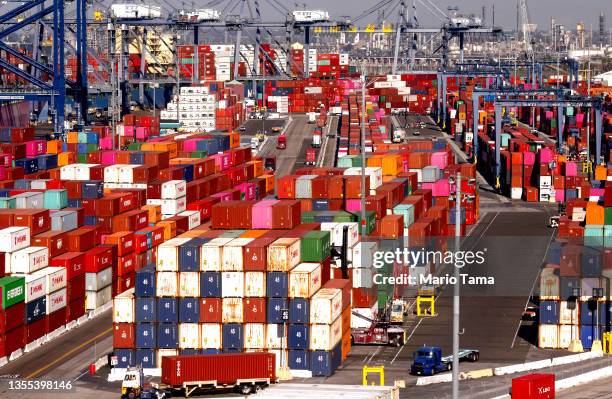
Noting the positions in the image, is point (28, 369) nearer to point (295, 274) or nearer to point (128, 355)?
point (128, 355)

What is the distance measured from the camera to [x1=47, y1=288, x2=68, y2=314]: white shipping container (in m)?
58.1

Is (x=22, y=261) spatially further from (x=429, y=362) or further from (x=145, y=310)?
(x=429, y=362)

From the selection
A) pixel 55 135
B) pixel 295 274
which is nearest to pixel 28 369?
pixel 295 274

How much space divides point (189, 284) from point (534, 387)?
12.3 metres

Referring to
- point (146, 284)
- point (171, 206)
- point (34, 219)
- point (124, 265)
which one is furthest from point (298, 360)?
point (171, 206)

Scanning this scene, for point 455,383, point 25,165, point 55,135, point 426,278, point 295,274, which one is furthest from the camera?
point 55,135

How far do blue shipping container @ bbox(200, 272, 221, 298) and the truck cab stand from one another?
6653 mm

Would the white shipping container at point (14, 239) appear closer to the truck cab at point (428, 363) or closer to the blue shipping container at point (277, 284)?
the blue shipping container at point (277, 284)

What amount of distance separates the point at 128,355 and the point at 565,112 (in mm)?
97050

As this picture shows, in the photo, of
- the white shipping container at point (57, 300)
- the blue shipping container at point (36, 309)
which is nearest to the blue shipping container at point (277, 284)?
the blue shipping container at point (36, 309)

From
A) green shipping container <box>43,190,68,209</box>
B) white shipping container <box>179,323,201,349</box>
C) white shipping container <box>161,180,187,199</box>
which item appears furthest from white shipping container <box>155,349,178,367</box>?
white shipping container <box>161,180,187,199</box>

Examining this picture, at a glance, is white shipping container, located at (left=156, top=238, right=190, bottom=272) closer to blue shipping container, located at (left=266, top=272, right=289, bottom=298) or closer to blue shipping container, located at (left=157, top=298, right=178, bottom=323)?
blue shipping container, located at (left=157, top=298, right=178, bottom=323)

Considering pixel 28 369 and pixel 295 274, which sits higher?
pixel 295 274

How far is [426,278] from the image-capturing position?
64.2 meters
